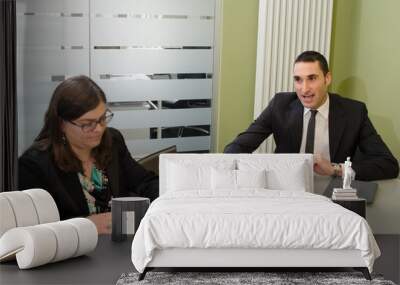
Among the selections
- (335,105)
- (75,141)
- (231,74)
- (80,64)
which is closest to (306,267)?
(75,141)

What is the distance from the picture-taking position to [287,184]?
3.20 meters

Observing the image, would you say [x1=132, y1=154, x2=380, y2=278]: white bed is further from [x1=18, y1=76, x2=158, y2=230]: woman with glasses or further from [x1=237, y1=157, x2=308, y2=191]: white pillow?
[x1=18, y1=76, x2=158, y2=230]: woman with glasses

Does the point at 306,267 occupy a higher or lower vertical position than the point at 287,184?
lower

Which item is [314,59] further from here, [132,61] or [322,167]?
[132,61]

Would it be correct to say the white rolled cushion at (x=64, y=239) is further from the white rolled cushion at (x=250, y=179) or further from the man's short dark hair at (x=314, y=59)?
the man's short dark hair at (x=314, y=59)

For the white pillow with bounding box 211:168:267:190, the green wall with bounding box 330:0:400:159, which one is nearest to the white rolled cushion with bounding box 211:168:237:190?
the white pillow with bounding box 211:168:267:190

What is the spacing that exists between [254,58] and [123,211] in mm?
2716

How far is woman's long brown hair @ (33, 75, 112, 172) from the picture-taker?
351cm

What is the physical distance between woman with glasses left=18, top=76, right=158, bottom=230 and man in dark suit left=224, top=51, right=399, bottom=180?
0.85m

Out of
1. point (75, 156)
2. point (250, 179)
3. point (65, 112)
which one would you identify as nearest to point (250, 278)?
point (250, 179)

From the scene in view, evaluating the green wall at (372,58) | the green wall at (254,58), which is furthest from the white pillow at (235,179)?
the green wall at (254,58)

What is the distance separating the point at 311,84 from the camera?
4297 millimetres

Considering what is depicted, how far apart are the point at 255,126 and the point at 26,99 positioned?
6.49 ft

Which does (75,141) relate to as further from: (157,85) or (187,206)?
(157,85)
